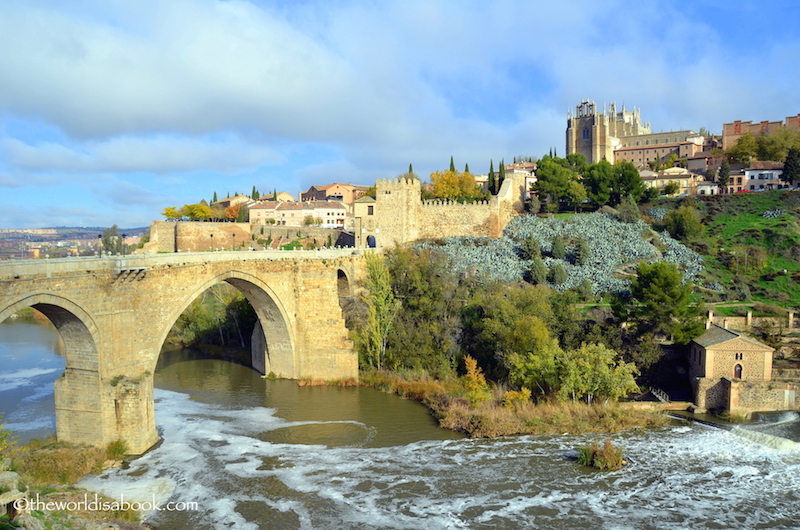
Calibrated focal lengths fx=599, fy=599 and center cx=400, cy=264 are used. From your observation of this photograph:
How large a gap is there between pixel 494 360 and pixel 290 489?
31.2ft

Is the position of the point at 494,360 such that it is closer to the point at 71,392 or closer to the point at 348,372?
the point at 348,372

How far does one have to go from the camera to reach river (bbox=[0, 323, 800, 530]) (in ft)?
38.7

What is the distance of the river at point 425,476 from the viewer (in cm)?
1180

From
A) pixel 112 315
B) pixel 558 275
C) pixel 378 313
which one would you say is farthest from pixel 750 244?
pixel 112 315

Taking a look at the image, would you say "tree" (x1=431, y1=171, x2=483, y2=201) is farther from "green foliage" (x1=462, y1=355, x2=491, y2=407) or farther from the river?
the river

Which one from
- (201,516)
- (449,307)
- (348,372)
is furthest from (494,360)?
(201,516)

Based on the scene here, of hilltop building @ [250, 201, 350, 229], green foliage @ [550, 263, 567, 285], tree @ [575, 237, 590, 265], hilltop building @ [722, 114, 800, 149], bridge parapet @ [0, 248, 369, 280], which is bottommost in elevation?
green foliage @ [550, 263, 567, 285]

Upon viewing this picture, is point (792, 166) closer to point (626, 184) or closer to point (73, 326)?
point (626, 184)

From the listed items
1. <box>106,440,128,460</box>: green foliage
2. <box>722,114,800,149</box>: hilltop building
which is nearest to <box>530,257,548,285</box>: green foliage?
<box>106,440,128,460</box>: green foliage

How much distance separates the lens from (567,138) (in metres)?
67.0

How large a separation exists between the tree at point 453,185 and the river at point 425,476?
26.2 meters

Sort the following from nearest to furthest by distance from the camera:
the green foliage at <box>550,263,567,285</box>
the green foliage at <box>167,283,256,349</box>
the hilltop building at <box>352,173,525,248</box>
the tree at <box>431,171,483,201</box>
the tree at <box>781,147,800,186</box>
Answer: the green foliage at <box>167,283,256,349</box>
the green foliage at <box>550,263,567,285</box>
the hilltop building at <box>352,173,525,248</box>
the tree at <box>781,147,800,186</box>
the tree at <box>431,171,483,201</box>

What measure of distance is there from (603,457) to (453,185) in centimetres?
3148

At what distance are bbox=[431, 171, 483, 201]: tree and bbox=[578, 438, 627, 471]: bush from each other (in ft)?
95.0
